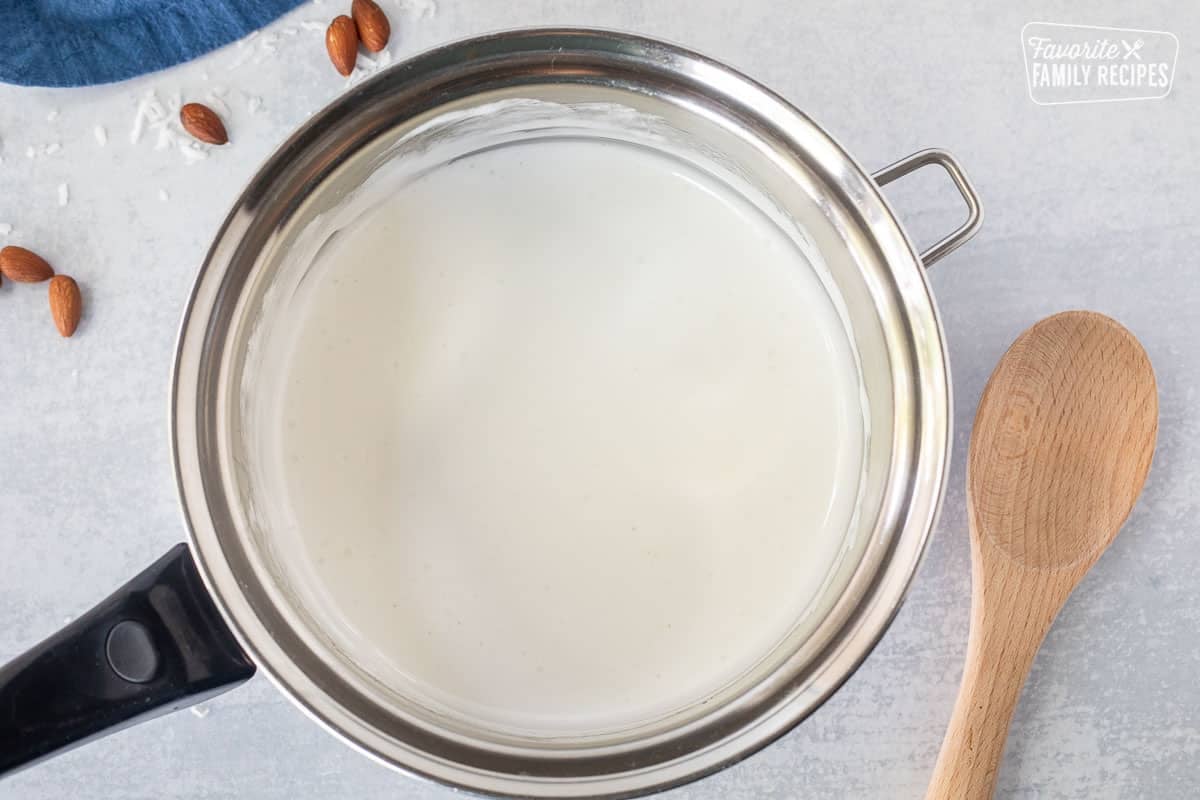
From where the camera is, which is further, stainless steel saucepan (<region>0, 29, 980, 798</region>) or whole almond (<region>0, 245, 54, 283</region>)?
whole almond (<region>0, 245, 54, 283</region>)

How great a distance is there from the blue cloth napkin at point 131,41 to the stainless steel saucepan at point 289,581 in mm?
191

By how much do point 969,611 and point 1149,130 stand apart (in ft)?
1.15

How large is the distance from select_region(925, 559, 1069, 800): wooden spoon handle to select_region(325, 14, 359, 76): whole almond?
52 cm

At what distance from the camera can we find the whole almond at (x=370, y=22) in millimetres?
697

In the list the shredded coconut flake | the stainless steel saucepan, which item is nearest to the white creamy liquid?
the stainless steel saucepan

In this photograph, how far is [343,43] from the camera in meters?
0.69

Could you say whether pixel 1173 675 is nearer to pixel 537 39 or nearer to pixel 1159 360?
pixel 1159 360

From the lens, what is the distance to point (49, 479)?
71 cm

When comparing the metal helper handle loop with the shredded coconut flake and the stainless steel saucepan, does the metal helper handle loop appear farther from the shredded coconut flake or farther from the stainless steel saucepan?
the shredded coconut flake

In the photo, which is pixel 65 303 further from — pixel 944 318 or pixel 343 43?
pixel 944 318

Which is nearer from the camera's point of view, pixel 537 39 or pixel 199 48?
pixel 537 39

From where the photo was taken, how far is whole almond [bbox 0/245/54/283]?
694mm

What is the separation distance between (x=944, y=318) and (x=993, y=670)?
0.75 ft

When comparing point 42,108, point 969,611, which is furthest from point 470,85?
point 969,611
